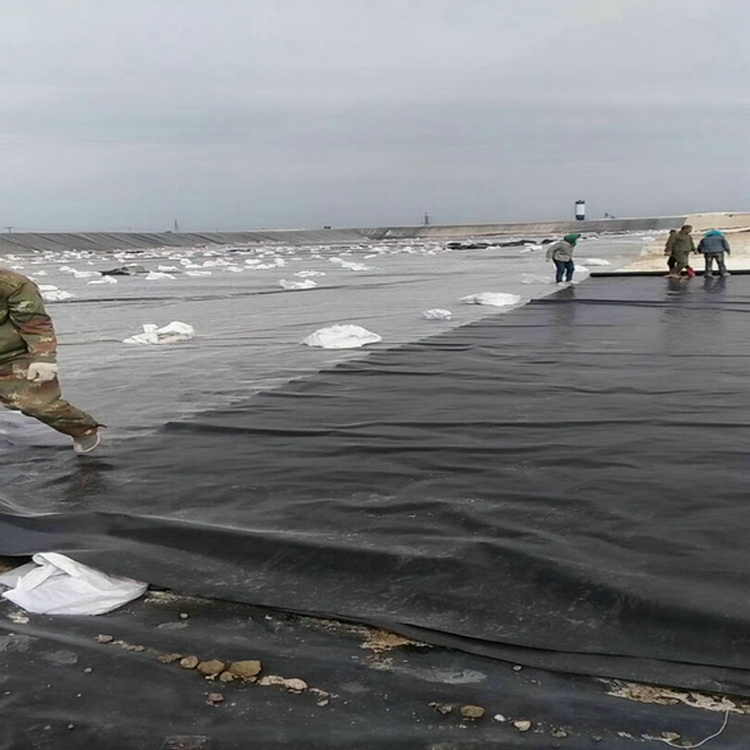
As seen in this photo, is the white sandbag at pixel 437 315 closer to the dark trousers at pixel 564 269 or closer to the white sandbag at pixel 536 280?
the dark trousers at pixel 564 269

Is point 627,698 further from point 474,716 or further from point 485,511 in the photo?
point 485,511

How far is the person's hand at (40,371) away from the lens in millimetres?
4129

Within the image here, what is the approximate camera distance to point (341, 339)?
29.1 ft

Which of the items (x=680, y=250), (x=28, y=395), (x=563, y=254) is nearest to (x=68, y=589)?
(x=28, y=395)

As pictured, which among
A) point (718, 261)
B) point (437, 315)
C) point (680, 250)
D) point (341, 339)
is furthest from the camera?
point (718, 261)

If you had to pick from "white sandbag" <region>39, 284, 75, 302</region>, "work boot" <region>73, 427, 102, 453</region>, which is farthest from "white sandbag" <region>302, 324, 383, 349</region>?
"white sandbag" <region>39, 284, 75, 302</region>

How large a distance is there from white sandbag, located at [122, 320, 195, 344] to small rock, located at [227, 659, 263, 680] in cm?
753

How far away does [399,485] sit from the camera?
12.7ft

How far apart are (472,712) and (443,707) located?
81 millimetres

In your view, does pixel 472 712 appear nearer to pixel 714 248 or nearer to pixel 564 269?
pixel 564 269

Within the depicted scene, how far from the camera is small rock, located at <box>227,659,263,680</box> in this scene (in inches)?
90.7

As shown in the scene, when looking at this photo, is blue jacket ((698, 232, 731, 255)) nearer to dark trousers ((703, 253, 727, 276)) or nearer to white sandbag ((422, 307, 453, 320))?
dark trousers ((703, 253, 727, 276))

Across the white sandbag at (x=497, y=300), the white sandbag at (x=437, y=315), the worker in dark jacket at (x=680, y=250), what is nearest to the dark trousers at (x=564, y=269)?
the worker in dark jacket at (x=680, y=250)

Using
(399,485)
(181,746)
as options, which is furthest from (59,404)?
(181,746)
